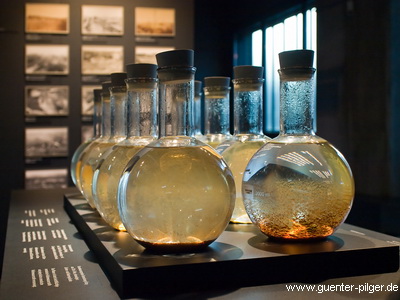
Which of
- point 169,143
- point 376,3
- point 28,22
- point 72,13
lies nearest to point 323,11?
point 376,3

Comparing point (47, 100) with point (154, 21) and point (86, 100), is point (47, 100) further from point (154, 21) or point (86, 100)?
point (154, 21)

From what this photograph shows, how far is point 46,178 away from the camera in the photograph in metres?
3.88

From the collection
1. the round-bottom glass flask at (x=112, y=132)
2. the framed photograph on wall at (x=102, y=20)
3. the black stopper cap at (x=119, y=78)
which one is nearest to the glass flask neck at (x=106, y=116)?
the round-bottom glass flask at (x=112, y=132)

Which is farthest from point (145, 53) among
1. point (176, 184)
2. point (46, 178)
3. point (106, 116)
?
point (176, 184)

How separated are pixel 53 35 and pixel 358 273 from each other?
360 cm

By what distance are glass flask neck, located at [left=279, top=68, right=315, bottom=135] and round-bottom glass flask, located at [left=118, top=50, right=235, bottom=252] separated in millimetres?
131

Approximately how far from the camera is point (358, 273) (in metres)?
0.68

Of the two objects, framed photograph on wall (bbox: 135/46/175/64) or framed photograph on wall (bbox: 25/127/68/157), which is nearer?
framed photograph on wall (bbox: 25/127/68/157)

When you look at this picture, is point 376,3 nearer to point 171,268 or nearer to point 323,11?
point 323,11

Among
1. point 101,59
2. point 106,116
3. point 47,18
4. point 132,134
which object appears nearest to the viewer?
point 132,134

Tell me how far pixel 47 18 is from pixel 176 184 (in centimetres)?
355

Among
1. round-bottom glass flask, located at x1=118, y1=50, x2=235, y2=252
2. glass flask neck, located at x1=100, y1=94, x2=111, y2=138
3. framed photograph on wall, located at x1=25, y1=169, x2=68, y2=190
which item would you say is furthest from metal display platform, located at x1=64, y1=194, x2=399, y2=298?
framed photograph on wall, located at x1=25, y1=169, x2=68, y2=190

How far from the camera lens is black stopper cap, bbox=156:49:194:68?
66 centimetres

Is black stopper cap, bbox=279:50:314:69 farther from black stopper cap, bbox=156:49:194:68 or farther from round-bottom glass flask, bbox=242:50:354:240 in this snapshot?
black stopper cap, bbox=156:49:194:68
